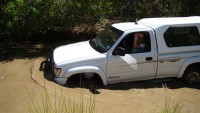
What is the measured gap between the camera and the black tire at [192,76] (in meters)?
8.75

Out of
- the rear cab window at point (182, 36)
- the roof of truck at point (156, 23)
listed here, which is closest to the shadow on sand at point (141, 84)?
the rear cab window at point (182, 36)

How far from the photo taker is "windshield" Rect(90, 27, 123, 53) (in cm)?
802

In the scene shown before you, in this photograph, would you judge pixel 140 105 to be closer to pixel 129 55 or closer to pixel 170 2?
pixel 129 55

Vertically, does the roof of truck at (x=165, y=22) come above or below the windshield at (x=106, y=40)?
above

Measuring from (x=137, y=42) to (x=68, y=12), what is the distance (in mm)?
4214

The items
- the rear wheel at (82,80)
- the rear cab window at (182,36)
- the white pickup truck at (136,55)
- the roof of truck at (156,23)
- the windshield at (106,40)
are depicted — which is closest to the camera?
the white pickup truck at (136,55)

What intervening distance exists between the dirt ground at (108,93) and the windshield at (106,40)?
1.09 metres

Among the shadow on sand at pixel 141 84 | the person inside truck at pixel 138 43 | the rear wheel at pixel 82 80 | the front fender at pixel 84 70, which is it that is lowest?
the shadow on sand at pixel 141 84

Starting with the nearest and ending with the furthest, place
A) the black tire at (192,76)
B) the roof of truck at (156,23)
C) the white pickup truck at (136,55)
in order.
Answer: the white pickup truck at (136,55)
the roof of truck at (156,23)
the black tire at (192,76)

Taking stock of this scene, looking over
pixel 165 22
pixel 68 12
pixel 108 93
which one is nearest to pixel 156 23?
pixel 165 22

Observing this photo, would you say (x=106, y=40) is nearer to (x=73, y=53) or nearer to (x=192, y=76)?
(x=73, y=53)

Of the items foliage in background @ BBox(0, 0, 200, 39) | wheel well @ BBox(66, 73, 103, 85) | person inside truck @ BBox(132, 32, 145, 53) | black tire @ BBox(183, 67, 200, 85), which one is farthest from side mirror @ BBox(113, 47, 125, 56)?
foliage in background @ BBox(0, 0, 200, 39)

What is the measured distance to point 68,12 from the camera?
447 inches

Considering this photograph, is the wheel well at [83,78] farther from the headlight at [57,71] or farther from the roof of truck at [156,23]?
the roof of truck at [156,23]
